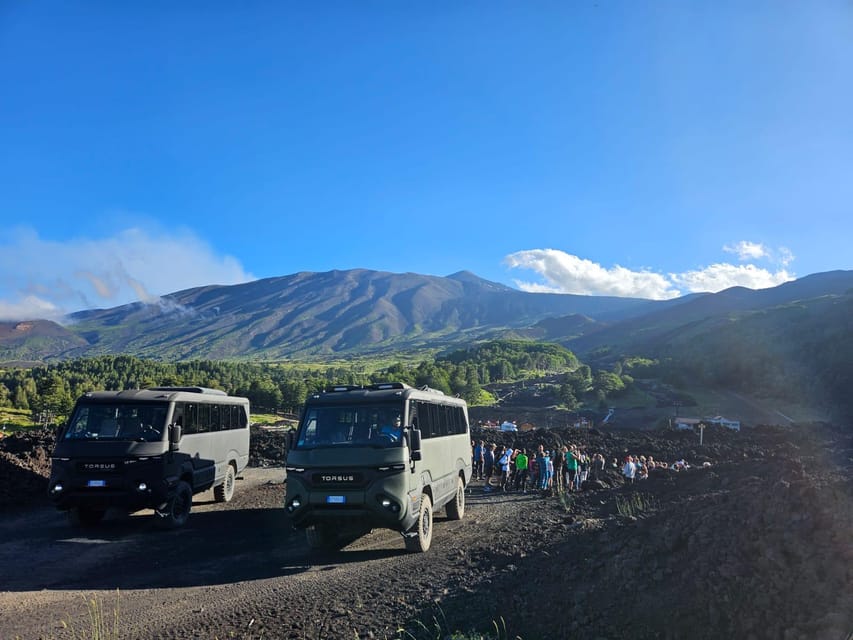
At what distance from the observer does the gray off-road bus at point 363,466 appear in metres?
9.84

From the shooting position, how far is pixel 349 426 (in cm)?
1053

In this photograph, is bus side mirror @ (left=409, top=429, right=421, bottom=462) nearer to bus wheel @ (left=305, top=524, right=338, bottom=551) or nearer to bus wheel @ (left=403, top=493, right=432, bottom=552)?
bus wheel @ (left=403, top=493, right=432, bottom=552)

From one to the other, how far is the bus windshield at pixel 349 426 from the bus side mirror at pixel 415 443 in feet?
0.61

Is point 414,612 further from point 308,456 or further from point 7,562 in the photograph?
point 7,562

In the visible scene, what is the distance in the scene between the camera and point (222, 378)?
109875 mm

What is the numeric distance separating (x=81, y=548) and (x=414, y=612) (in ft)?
25.3

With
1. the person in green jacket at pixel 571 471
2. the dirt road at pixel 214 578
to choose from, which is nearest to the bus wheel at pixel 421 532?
the dirt road at pixel 214 578

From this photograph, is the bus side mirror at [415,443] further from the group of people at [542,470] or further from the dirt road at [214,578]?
the group of people at [542,470]

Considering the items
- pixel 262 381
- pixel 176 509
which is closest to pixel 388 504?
pixel 176 509

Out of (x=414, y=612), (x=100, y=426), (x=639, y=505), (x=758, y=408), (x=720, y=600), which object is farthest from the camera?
(x=758, y=408)

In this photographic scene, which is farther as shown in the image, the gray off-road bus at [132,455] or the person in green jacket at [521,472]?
the person in green jacket at [521,472]

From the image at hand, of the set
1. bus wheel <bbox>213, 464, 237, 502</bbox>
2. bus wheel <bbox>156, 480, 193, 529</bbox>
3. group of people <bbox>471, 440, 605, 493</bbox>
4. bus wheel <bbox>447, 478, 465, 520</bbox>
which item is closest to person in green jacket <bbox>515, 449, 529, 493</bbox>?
group of people <bbox>471, 440, 605, 493</bbox>

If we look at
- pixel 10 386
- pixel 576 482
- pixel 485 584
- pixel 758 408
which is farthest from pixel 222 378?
pixel 485 584

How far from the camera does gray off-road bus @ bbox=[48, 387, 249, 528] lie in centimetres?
1191
